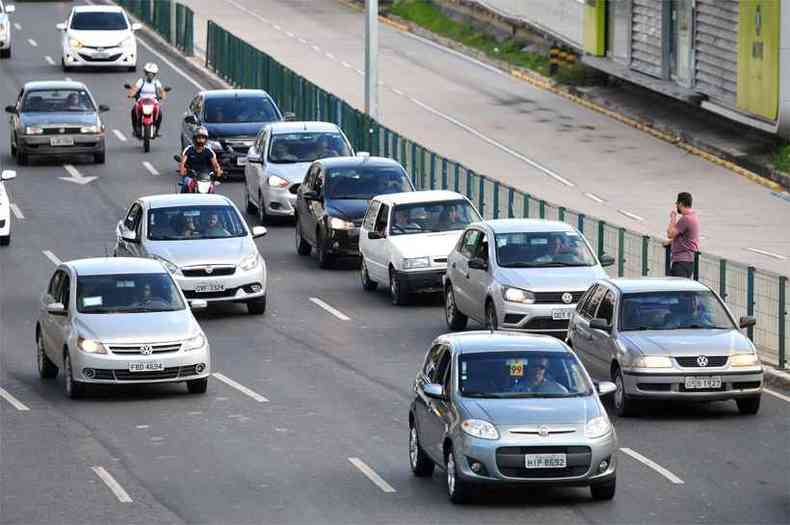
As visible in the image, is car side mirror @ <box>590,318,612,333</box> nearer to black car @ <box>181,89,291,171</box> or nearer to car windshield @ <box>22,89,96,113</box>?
black car @ <box>181,89,291,171</box>

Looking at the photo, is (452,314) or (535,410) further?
(452,314)

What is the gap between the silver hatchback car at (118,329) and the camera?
25672 millimetres

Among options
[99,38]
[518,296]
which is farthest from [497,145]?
[518,296]

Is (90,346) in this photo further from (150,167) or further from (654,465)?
(150,167)

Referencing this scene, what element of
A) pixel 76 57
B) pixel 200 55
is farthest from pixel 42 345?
pixel 200 55

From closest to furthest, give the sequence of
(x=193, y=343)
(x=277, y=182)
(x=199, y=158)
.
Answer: (x=193, y=343) < (x=199, y=158) < (x=277, y=182)

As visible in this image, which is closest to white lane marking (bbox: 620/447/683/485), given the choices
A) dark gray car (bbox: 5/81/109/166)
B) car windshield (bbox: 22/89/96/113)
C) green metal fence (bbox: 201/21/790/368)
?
green metal fence (bbox: 201/21/790/368)

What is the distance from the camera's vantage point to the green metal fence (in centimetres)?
2748

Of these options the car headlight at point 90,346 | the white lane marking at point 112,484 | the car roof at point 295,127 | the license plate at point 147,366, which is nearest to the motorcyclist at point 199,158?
the car roof at point 295,127

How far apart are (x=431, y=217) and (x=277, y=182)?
7.85 metres

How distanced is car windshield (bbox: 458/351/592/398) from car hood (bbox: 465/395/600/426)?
0.63 ft

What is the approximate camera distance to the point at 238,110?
48.2m

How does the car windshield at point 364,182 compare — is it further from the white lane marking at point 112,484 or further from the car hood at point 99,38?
the car hood at point 99,38

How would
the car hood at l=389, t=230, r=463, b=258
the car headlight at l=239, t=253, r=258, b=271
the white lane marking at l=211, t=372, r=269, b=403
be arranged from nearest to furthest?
the white lane marking at l=211, t=372, r=269, b=403, the car headlight at l=239, t=253, r=258, b=271, the car hood at l=389, t=230, r=463, b=258
